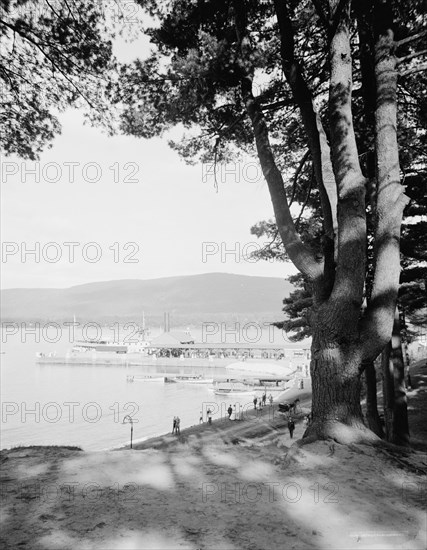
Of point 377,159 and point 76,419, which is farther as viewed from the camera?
point 76,419

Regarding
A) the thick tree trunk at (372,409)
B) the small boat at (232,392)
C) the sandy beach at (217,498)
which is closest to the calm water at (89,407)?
the small boat at (232,392)

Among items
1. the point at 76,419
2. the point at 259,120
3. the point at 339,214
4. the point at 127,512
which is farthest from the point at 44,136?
the point at 76,419

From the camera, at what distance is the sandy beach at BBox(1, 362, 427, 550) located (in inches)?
108

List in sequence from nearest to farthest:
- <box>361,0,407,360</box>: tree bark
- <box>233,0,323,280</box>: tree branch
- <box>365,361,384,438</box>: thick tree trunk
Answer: <box>361,0,407,360</box>: tree bark
<box>233,0,323,280</box>: tree branch
<box>365,361,384,438</box>: thick tree trunk

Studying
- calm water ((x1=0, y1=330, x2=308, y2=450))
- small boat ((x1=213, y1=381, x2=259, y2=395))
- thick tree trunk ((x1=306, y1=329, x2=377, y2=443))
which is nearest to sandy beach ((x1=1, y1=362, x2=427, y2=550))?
thick tree trunk ((x1=306, y1=329, x2=377, y2=443))

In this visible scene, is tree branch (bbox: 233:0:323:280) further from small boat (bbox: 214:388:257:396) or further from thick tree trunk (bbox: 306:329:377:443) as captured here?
small boat (bbox: 214:388:257:396)

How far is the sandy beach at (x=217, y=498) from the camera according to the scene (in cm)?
274

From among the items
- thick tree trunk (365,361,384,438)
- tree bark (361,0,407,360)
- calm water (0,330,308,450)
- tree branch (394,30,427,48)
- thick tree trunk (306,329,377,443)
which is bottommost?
calm water (0,330,308,450)

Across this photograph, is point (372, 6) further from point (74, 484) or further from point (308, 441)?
point (74, 484)

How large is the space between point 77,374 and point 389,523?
2233 inches

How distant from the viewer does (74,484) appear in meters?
3.65

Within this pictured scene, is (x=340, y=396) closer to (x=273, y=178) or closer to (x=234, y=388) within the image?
(x=273, y=178)

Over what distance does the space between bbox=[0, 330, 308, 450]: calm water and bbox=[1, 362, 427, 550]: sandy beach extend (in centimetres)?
1878

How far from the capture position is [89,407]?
32.1m
